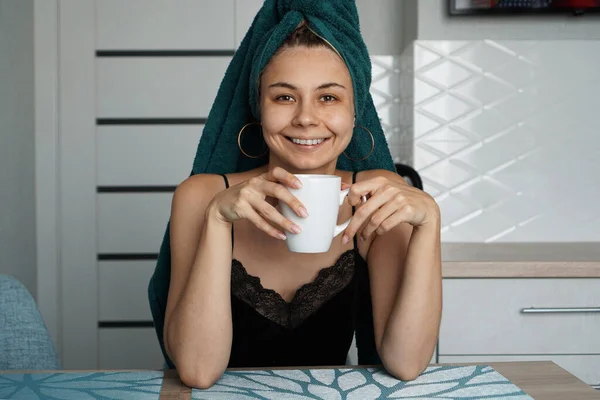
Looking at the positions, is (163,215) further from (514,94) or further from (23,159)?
(514,94)

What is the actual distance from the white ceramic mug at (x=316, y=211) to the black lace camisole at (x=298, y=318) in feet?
1.52

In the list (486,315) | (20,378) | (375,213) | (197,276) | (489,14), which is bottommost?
(486,315)

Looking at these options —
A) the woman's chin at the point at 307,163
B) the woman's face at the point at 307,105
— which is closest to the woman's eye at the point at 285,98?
the woman's face at the point at 307,105

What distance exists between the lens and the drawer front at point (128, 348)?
266 cm

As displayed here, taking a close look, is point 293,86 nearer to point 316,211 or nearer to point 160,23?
point 316,211

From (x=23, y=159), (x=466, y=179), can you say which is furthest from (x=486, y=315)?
(x=23, y=159)

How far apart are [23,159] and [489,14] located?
174 cm

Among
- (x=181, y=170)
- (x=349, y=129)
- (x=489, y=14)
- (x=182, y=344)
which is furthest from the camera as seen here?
(x=181, y=170)

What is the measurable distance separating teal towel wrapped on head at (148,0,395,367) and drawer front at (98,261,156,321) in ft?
4.48

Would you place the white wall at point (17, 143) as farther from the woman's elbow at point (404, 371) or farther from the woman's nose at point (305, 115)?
the woman's elbow at point (404, 371)

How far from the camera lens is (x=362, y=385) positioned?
834mm

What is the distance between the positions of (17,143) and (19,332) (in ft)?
4.47

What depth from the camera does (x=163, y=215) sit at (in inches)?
105

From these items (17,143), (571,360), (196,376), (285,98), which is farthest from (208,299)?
(17,143)
